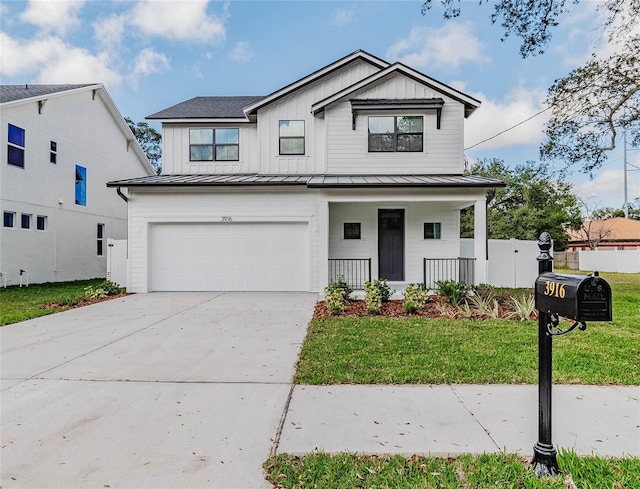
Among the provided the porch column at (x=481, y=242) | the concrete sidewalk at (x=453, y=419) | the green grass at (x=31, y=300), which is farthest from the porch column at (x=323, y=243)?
the concrete sidewalk at (x=453, y=419)

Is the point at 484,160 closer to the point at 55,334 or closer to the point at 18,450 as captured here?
the point at 55,334

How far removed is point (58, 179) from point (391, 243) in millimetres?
13960

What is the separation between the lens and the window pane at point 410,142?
12.6 m

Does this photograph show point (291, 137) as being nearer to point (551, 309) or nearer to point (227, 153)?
point (227, 153)

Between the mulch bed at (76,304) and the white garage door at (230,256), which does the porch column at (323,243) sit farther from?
the mulch bed at (76,304)

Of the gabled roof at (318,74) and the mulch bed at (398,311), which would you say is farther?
Answer: the gabled roof at (318,74)

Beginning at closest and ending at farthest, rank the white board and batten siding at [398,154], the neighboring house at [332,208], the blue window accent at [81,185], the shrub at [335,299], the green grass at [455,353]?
the green grass at [455,353] → the shrub at [335,299] → the neighboring house at [332,208] → the white board and batten siding at [398,154] → the blue window accent at [81,185]

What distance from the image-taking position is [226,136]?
14.6 metres

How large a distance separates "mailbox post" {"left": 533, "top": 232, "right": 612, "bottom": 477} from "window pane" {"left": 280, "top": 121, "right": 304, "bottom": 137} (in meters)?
11.8

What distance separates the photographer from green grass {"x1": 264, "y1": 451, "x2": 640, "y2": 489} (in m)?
2.53

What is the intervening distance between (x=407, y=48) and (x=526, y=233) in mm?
17378

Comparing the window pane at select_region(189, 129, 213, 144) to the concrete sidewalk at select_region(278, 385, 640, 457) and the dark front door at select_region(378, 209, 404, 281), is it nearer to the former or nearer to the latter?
the dark front door at select_region(378, 209, 404, 281)

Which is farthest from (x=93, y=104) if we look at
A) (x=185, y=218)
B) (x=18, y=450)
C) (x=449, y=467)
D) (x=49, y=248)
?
(x=449, y=467)

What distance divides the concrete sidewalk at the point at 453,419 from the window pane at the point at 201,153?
1206 centimetres
